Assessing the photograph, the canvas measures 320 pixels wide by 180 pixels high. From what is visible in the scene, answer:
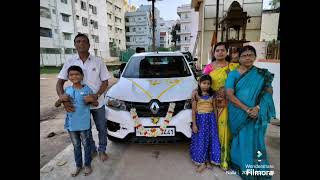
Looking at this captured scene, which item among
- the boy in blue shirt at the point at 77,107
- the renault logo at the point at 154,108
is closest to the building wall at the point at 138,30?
the renault logo at the point at 154,108

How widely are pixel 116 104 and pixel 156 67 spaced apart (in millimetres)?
1407

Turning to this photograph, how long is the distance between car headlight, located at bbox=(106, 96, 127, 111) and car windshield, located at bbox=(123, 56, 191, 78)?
0.79 meters

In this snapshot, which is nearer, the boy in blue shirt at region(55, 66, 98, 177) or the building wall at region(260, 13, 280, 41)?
the boy in blue shirt at region(55, 66, 98, 177)

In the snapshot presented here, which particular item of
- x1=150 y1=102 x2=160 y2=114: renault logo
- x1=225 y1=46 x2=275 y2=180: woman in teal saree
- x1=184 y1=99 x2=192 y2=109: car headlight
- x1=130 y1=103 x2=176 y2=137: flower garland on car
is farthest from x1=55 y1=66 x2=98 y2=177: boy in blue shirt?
x1=225 y1=46 x2=275 y2=180: woman in teal saree

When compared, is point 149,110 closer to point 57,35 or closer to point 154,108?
point 154,108

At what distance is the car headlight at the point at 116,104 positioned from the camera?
9.21ft

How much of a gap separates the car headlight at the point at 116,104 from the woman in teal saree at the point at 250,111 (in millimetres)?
1343

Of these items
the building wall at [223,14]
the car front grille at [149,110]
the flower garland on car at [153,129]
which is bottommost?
the flower garland on car at [153,129]

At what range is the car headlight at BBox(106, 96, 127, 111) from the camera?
9.21 ft

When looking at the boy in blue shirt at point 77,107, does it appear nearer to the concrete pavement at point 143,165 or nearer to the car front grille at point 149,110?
the concrete pavement at point 143,165

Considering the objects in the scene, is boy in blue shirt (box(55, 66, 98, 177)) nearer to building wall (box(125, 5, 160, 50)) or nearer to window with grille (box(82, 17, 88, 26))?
window with grille (box(82, 17, 88, 26))

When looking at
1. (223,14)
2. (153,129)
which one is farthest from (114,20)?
(153,129)

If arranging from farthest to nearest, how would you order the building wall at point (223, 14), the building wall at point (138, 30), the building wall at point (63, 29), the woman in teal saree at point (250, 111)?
the building wall at point (138, 30) → the building wall at point (63, 29) → the building wall at point (223, 14) → the woman in teal saree at point (250, 111)
